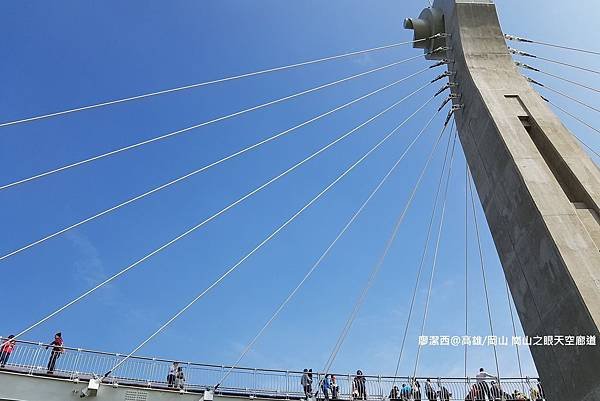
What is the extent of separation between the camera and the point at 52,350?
13703 millimetres

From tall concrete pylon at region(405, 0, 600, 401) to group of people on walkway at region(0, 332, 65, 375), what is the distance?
11.7 metres

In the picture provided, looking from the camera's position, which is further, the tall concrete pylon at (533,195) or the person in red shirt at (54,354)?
the person in red shirt at (54,354)

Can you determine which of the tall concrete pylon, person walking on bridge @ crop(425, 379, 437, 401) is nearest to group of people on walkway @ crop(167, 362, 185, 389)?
person walking on bridge @ crop(425, 379, 437, 401)

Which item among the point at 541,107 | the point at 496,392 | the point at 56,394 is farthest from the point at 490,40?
the point at 56,394

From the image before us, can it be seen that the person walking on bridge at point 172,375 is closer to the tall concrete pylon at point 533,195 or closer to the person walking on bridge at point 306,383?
the person walking on bridge at point 306,383

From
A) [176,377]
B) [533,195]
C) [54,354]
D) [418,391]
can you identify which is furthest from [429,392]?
[54,354]

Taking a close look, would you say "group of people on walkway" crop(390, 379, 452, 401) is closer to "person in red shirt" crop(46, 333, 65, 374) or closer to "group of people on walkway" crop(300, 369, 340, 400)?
"group of people on walkway" crop(300, 369, 340, 400)

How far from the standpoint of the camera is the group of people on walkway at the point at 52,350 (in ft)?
43.0

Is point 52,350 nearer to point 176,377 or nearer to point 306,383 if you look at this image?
point 176,377

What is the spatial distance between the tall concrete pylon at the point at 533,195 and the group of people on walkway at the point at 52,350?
11733 millimetres

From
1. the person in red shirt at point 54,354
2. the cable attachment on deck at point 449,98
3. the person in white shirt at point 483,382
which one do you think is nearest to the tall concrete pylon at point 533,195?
the cable attachment on deck at point 449,98

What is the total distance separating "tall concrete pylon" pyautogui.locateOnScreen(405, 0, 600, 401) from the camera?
745 centimetres

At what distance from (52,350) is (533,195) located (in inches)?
499

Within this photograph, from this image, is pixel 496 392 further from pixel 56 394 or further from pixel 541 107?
pixel 56 394
